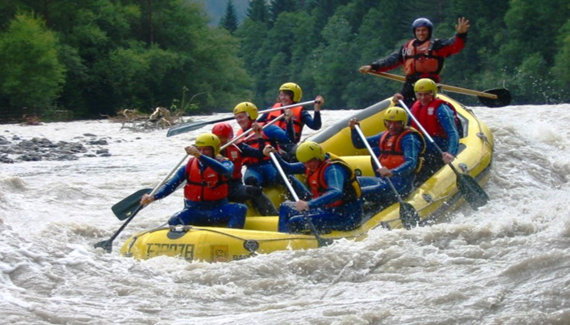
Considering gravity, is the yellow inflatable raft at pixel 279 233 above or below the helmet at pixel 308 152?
below

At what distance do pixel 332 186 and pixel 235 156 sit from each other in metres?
1.24

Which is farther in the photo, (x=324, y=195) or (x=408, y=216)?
(x=408, y=216)

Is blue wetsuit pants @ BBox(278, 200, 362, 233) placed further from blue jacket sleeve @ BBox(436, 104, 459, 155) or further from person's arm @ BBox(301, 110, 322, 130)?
person's arm @ BBox(301, 110, 322, 130)

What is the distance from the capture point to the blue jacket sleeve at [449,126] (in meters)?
8.92

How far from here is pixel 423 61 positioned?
10016 millimetres

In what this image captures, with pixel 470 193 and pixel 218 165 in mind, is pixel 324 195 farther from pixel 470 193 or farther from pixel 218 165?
pixel 470 193

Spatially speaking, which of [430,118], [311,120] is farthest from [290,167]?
[430,118]

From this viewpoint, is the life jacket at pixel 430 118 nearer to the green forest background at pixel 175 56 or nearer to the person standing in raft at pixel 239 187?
the person standing in raft at pixel 239 187

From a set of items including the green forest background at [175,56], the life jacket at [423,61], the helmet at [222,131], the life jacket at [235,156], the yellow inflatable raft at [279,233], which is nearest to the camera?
the yellow inflatable raft at [279,233]

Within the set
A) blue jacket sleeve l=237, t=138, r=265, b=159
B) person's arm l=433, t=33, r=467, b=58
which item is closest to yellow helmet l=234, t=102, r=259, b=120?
blue jacket sleeve l=237, t=138, r=265, b=159

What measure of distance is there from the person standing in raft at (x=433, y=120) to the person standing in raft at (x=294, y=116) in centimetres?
93

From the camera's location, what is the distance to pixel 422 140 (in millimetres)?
8445

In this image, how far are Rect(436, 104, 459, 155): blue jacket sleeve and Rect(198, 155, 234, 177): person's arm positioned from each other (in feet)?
7.81

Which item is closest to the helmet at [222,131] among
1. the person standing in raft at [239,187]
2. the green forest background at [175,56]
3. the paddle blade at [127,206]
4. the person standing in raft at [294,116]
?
the person standing in raft at [239,187]
